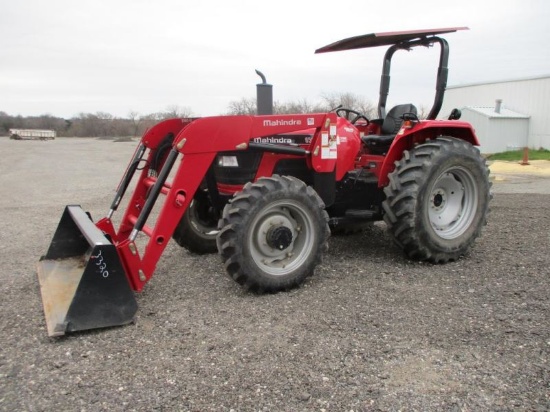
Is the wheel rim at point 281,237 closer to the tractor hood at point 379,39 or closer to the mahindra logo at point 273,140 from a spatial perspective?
the mahindra logo at point 273,140

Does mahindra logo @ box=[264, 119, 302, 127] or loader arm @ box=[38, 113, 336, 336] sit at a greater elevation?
mahindra logo @ box=[264, 119, 302, 127]

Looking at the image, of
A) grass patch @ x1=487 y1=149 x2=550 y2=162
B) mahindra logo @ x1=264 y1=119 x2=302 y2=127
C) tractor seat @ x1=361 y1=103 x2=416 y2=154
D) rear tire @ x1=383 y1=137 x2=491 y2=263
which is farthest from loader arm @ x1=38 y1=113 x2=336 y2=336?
grass patch @ x1=487 y1=149 x2=550 y2=162

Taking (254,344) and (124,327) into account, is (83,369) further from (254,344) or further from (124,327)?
(254,344)

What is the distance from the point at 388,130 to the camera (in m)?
5.47

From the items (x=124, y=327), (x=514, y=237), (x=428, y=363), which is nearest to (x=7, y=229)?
(x=124, y=327)

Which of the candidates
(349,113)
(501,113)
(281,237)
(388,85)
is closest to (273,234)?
(281,237)

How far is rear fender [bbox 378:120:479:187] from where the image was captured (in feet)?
15.5

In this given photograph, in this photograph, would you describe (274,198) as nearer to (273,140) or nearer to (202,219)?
(273,140)

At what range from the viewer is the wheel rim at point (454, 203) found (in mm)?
4996

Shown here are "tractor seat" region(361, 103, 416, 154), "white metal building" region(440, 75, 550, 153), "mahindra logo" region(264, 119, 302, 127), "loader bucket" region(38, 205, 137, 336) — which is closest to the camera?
"loader bucket" region(38, 205, 137, 336)

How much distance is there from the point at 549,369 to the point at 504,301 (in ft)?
3.32

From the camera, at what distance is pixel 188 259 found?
504 cm

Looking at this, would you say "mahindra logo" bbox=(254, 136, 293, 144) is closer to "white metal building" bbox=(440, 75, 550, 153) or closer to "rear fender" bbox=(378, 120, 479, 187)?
"rear fender" bbox=(378, 120, 479, 187)

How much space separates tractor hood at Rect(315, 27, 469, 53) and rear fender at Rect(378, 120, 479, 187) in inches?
34.9
